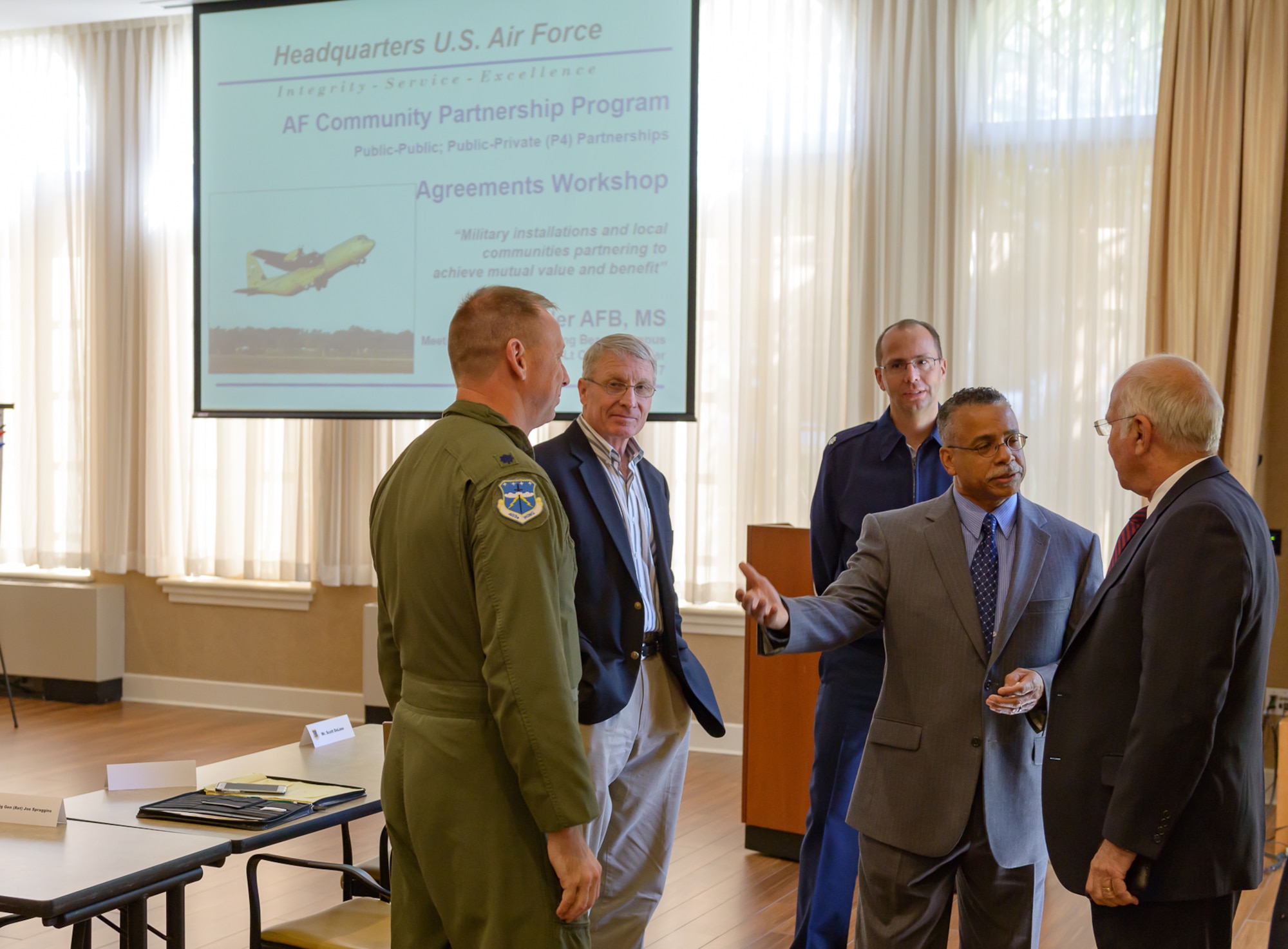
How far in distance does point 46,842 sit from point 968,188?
503cm

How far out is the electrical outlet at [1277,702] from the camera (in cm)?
534

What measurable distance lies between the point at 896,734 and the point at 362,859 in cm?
291

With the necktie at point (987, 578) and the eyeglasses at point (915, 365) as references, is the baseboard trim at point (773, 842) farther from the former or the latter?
the necktie at point (987, 578)

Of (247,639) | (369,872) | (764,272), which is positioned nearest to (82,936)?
(369,872)

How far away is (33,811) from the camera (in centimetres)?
239

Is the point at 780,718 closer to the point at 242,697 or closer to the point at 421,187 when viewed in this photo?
the point at 421,187

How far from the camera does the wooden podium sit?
4.34 metres

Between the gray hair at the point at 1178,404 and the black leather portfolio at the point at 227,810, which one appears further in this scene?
the black leather portfolio at the point at 227,810

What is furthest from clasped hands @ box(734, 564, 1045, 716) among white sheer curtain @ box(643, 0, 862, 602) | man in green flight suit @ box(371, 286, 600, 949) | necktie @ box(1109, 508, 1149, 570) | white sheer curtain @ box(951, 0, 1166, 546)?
white sheer curtain @ box(643, 0, 862, 602)

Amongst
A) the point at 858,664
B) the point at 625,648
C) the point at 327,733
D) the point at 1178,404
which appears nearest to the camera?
the point at 1178,404

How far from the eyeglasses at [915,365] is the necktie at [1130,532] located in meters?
0.92

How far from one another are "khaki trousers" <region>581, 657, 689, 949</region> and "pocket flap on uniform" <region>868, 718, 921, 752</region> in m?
0.65

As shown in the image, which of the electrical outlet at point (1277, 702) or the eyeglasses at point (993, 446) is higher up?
the eyeglasses at point (993, 446)

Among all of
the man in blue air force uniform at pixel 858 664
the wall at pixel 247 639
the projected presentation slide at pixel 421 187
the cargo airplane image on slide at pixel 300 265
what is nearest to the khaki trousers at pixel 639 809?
the man in blue air force uniform at pixel 858 664
